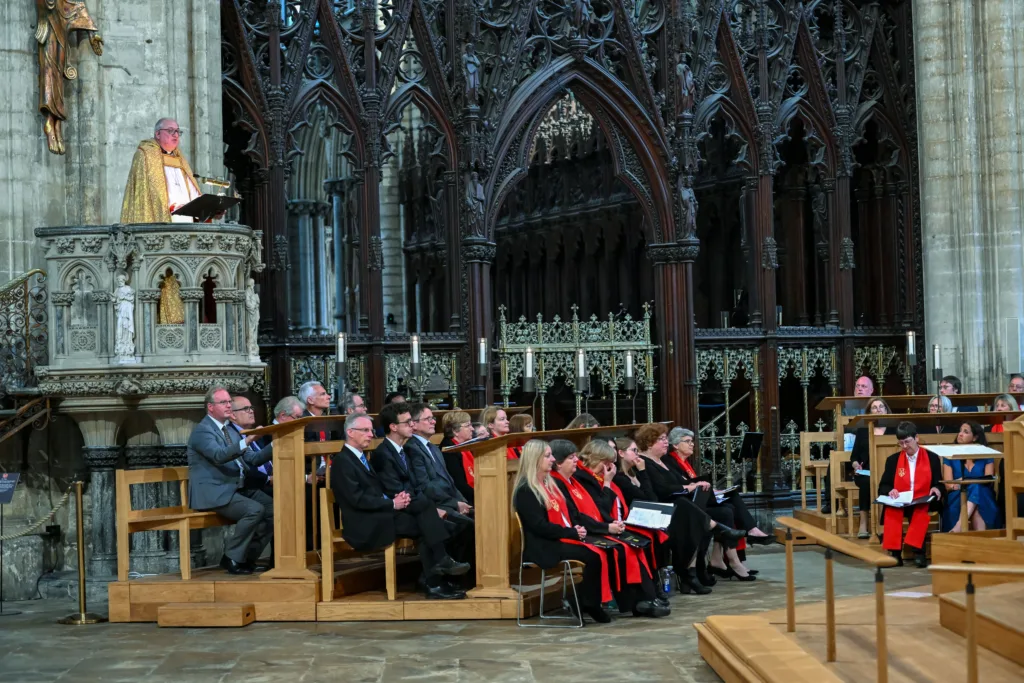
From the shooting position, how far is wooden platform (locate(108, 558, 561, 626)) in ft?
29.9

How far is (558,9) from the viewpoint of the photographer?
48.6 ft

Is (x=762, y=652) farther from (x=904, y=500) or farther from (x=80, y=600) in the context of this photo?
(x=904, y=500)

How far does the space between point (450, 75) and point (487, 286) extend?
6.96ft

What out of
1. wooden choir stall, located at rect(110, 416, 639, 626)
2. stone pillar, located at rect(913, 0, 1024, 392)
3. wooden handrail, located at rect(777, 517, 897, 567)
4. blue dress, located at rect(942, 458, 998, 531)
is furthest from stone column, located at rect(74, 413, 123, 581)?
stone pillar, located at rect(913, 0, 1024, 392)

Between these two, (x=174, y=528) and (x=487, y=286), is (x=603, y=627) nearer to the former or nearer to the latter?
(x=174, y=528)

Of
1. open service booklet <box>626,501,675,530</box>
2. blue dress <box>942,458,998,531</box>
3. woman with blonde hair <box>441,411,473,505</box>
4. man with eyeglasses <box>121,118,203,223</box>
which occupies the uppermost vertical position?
man with eyeglasses <box>121,118,203,223</box>

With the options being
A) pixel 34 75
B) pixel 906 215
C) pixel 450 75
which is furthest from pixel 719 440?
pixel 34 75

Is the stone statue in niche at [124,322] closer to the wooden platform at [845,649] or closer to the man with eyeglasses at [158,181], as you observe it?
the man with eyeglasses at [158,181]

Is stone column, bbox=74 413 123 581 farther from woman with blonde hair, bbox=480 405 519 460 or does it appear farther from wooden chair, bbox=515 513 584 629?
wooden chair, bbox=515 513 584 629

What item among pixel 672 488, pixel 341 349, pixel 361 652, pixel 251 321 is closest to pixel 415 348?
pixel 341 349

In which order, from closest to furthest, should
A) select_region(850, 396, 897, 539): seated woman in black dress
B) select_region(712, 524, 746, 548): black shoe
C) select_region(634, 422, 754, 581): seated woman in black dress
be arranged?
select_region(634, 422, 754, 581): seated woman in black dress
select_region(712, 524, 746, 548): black shoe
select_region(850, 396, 897, 539): seated woman in black dress

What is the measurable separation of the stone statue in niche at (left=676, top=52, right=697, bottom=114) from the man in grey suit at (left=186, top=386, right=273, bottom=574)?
22.8ft

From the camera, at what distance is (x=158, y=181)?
34.9 feet

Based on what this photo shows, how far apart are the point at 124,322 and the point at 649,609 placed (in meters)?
4.11
